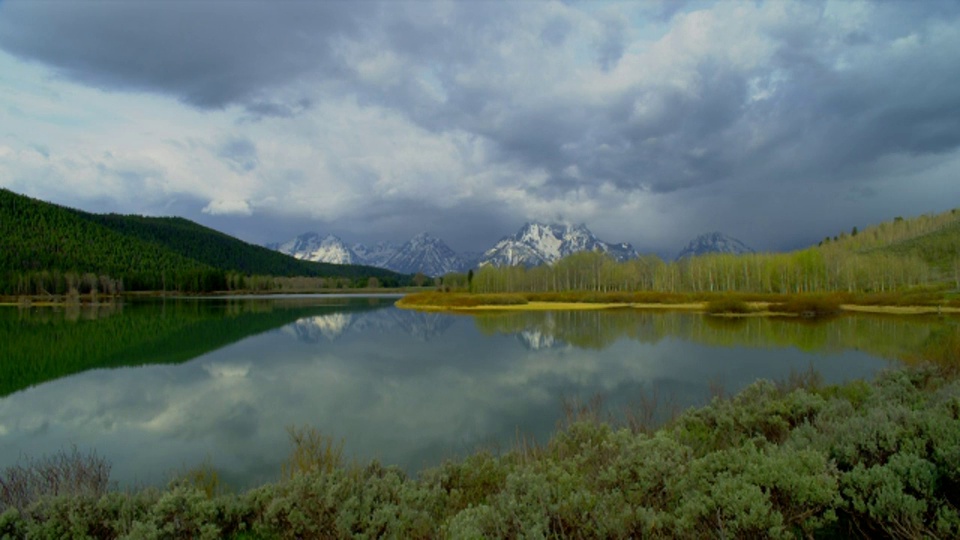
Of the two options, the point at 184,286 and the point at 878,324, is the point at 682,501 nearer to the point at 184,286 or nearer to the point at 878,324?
the point at 878,324

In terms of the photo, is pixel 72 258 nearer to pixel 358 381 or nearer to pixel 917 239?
pixel 358 381

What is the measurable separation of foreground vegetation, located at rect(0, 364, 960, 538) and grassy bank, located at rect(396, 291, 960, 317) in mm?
54471

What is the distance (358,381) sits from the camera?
20.6m

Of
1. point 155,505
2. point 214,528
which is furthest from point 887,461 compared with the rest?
point 155,505

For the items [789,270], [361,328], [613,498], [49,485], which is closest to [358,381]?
[49,485]

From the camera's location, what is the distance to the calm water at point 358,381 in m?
12.4

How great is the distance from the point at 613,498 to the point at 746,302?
64.9 meters

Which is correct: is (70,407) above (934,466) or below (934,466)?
below

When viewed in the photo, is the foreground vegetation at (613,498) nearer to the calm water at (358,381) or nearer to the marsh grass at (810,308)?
the calm water at (358,381)

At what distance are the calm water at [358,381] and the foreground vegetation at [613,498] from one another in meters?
3.84

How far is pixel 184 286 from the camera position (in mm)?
151500

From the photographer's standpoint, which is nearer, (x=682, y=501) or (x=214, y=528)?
(x=682, y=501)

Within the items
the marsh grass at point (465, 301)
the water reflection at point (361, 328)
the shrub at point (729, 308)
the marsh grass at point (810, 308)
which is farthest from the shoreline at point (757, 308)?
the water reflection at point (361, 328)

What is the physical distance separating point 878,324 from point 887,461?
43.8m
